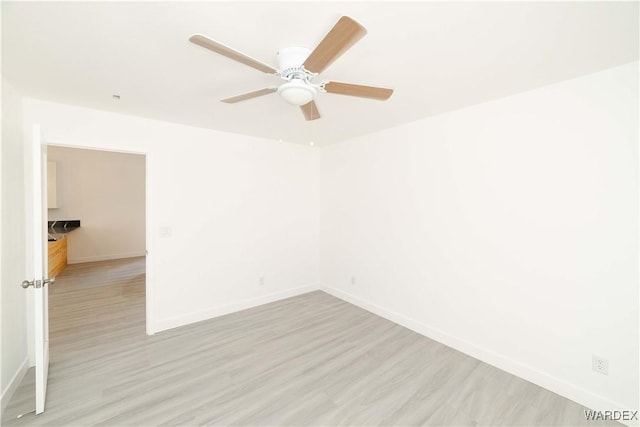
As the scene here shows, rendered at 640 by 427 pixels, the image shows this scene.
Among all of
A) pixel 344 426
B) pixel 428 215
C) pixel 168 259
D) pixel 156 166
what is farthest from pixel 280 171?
pixel 344 426

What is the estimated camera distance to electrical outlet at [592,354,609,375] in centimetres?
187

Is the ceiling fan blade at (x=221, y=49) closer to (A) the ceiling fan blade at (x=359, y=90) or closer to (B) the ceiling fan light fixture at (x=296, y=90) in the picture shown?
(B) the ceiling fan light fixture at (x=296, y=90)

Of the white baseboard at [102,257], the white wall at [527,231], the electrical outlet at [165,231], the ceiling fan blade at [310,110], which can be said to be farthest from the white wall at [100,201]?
the white wall at [527,231]

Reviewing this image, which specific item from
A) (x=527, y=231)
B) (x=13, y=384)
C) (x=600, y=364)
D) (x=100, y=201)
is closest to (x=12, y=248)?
(x=13, y=384)

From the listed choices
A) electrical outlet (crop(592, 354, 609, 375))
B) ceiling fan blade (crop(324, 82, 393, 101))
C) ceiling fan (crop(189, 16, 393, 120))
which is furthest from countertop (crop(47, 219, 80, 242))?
electrical outlet (crop(592, 354, 609, 375))

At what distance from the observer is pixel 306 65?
1.45 metres

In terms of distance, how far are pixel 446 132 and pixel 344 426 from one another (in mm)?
2816

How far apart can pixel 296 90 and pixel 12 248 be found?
2.64m

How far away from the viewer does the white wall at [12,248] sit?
194 centimetres

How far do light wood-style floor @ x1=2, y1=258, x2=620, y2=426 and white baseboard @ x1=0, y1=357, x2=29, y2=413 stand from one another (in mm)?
55

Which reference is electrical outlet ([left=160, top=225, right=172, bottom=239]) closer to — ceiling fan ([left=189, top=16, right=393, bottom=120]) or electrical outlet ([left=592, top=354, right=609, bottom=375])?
ceiling fan ([left=189, top=16, right=393, bottom=120])

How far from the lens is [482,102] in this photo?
2.46 metres

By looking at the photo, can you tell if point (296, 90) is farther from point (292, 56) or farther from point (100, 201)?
point (100, 201)

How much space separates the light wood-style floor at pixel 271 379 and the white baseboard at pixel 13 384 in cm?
5
